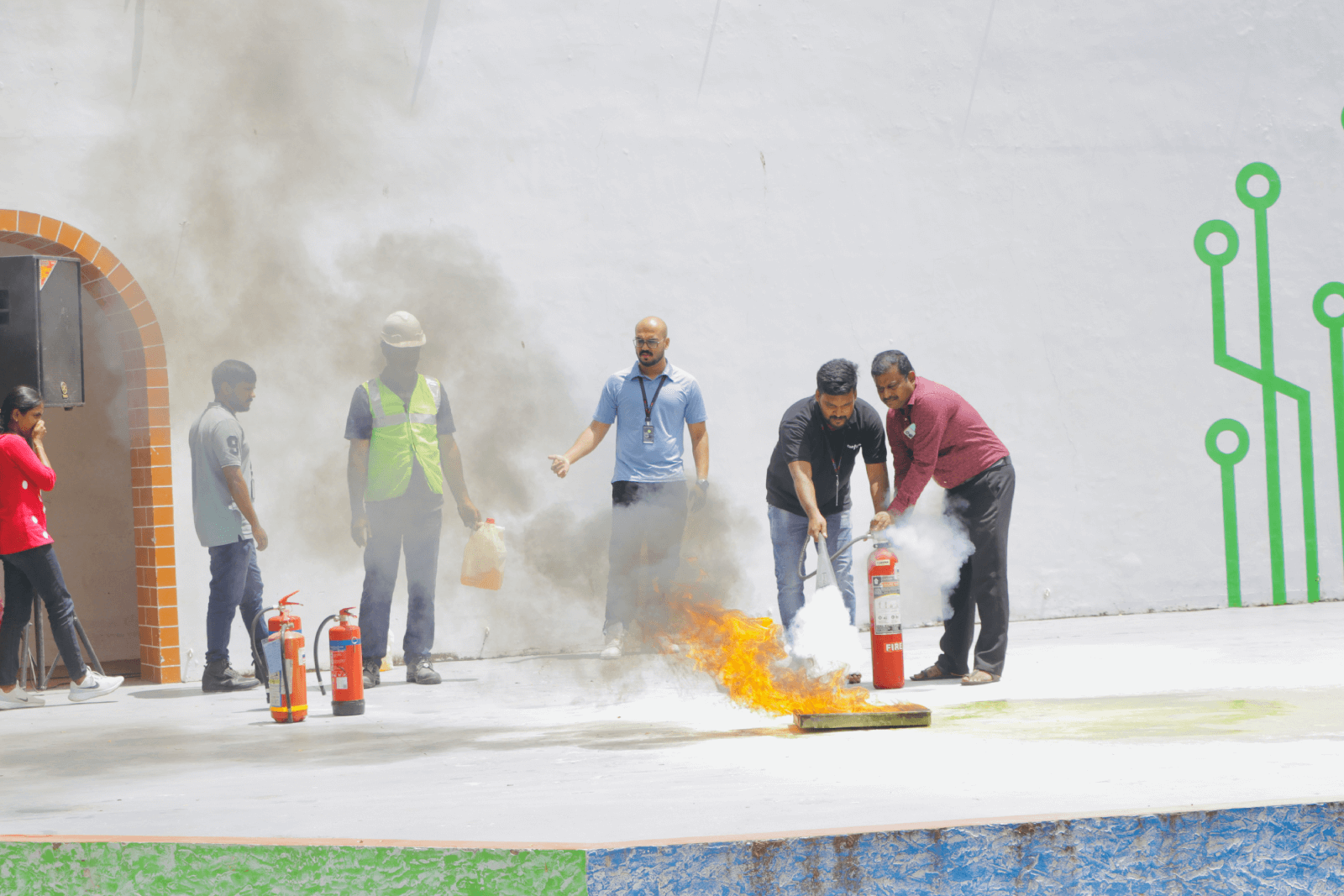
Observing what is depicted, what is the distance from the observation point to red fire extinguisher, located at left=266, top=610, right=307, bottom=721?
575 centimetres

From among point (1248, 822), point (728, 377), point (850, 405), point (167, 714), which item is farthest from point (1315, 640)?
point (167, 714)

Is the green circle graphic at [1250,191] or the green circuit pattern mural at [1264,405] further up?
the green circle graphic at [1250,191]

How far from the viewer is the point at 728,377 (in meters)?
8.26

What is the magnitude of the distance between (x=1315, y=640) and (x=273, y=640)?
5639 mm

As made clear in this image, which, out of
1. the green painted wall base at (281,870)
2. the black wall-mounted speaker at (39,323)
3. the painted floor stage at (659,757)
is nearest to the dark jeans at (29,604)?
the painted floor stage at (659,757)

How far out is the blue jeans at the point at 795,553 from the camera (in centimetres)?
631

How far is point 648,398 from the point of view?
711 cm

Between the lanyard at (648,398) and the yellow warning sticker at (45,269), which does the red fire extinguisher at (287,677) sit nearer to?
the lanyard at (648,398)

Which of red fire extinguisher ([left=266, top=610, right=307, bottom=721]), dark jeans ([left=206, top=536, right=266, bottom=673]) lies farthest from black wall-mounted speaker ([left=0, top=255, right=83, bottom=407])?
red fire extinguisher ([left=266, top=610, right=307, bottom=721])

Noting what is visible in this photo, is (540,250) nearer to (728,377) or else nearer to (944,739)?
(728,377)

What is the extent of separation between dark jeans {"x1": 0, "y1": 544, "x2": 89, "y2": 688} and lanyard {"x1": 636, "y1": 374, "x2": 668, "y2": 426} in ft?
10.4

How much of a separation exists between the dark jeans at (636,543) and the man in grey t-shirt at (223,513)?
1.92 metres

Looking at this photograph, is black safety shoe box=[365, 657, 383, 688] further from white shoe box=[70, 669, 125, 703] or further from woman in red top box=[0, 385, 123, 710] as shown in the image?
woman in red top box=[0, 385, 123, 710]

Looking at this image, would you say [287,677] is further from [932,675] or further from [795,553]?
[932,675]
